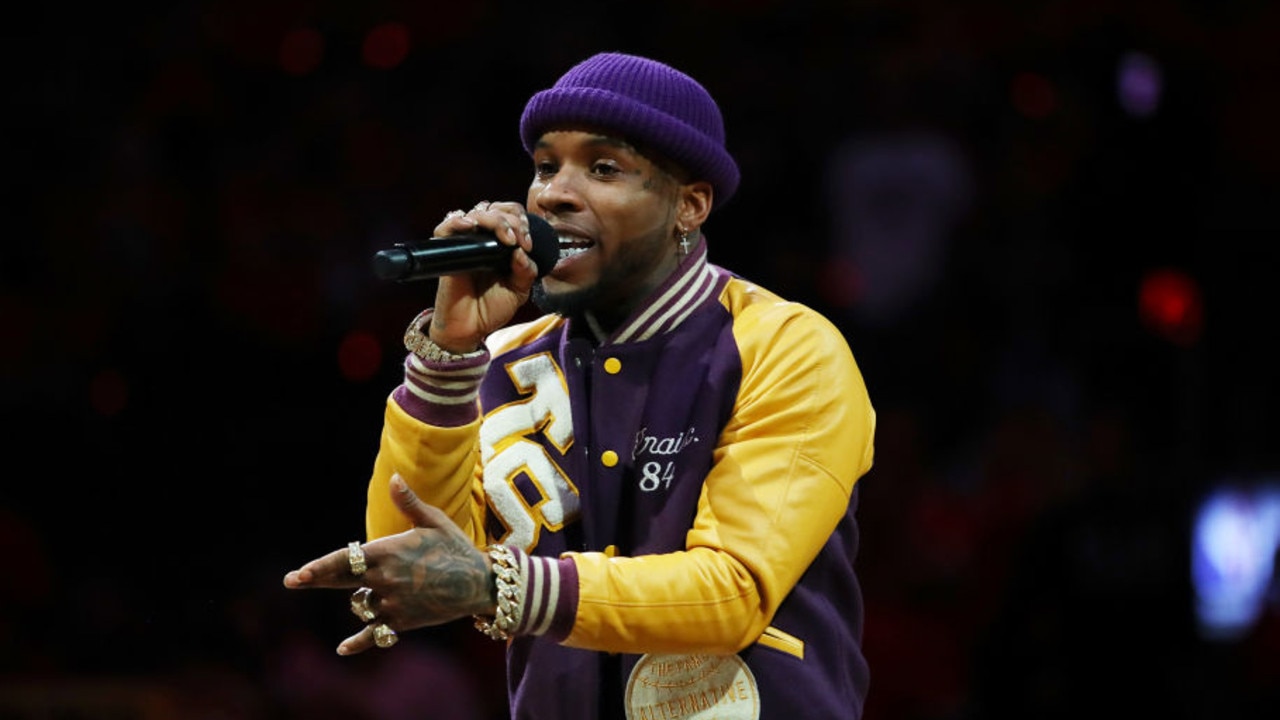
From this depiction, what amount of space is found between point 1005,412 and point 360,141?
2288mm

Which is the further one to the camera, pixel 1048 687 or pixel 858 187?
pixel 858 187

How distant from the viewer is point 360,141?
5.93 metres

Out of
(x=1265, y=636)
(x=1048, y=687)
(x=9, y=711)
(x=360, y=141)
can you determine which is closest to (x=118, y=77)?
(x=360, y=141)

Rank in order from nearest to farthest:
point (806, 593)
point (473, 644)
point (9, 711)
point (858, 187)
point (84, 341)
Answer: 1. point (806, 593)
2. point (9, 711)
3. point (473, 644)
4. point (84, 341)
5. point (858, 187)

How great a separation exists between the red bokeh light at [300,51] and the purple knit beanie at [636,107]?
12.4 ft

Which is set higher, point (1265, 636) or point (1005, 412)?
point (1005, 412)

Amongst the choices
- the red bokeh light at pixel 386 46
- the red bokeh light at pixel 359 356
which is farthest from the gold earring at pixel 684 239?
the red bokeh light at pixel 386 46

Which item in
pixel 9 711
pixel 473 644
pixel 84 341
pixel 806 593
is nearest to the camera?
pixel 806 593

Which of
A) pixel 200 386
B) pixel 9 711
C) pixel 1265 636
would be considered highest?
pixel 200 386

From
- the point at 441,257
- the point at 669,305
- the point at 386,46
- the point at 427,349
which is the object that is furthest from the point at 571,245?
the point at 386,46

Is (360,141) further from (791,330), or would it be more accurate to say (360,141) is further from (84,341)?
(791,330)

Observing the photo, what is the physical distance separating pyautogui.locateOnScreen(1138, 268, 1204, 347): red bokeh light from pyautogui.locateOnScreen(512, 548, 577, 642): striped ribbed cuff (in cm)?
371

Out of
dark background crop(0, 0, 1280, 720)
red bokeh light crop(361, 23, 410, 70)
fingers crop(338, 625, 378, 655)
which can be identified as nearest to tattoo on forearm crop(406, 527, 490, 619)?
fingers crop(338, 625, 378, 655)

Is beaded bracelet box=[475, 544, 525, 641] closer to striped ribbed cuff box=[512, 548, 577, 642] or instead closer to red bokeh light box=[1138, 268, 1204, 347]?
striped ribbed cuff box=[512, 548, 577, 642]
